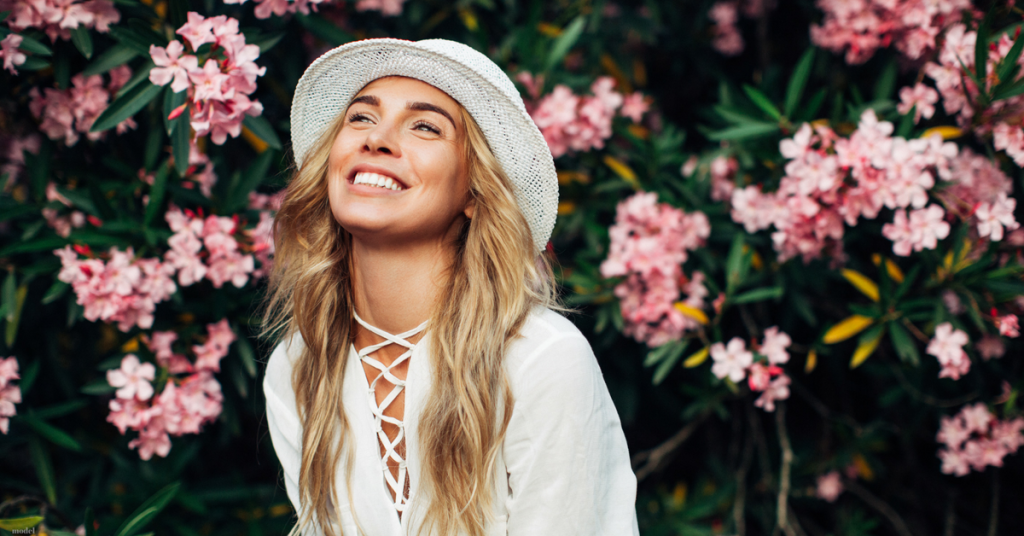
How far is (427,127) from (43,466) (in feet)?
5.34

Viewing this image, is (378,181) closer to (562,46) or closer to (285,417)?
(285,417)

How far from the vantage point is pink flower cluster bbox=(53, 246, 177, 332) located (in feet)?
5.64

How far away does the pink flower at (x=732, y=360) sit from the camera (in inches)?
78.8

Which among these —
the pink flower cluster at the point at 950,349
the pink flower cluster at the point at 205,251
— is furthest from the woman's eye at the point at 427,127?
the pink flower cluster at the point at 950,349

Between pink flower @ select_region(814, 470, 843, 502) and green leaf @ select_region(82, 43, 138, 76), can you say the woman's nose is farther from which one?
pink flower @ select_region(814, 470, 843, 502)

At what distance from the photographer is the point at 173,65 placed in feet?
5.41

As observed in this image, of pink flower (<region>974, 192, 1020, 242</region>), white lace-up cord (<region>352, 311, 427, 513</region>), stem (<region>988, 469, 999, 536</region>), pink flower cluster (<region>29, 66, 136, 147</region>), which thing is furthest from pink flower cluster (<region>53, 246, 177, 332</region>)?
stem (<region>988, 469, 999, 536</region>)

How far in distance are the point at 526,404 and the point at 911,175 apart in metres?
1.30

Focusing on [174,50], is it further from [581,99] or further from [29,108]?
[581,99]

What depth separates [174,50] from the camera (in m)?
1.62

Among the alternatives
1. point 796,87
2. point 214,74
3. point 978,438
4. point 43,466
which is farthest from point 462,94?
point 978,438

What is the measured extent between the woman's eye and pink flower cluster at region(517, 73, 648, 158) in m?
1.01

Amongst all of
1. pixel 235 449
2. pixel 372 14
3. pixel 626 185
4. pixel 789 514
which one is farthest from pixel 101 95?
pixel 789 514

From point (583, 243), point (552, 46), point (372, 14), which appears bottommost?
point (583, 243)
